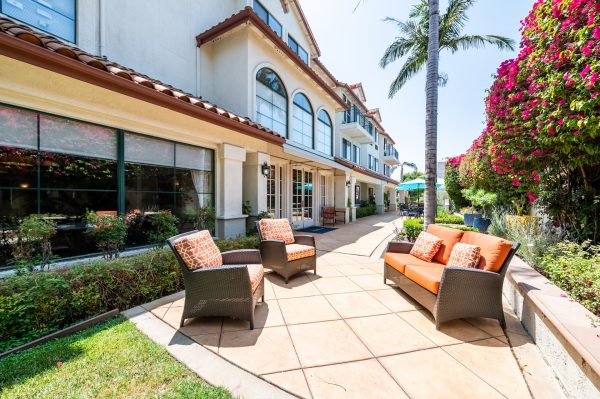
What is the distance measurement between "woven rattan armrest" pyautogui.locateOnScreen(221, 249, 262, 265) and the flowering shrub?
16.9ft

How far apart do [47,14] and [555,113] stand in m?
9.84

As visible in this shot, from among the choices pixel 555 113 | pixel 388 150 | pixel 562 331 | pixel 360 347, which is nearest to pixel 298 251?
pixel 360 347

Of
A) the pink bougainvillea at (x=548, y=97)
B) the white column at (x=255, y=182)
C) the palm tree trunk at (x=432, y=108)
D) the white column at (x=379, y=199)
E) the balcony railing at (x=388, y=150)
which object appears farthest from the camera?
the balcony railing at (x=388, y=150)

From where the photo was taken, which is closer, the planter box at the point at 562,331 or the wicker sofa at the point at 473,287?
the planter box at the point at 562,331

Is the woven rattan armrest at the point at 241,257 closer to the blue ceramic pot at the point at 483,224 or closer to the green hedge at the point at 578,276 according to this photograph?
the green hedge at the point at 578,276

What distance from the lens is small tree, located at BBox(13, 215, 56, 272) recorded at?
3.38 meters

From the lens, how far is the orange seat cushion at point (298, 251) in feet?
15.7

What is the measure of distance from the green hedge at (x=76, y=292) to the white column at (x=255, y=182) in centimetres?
392

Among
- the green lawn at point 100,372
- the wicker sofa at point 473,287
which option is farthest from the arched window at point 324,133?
the green lawn at point 100,372

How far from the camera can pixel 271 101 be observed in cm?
891

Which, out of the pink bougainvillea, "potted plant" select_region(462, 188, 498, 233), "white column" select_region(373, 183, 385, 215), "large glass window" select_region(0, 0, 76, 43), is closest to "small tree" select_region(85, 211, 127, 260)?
"large glass window" select_region(0, 0, 76, 43)

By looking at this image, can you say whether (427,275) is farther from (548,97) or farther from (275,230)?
(548,97)

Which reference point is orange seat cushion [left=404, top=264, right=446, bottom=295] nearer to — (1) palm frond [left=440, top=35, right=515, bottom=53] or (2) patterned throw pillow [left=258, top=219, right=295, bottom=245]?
(2) patterned throw pillow [left=258, top=219, right=295, bottom=245]

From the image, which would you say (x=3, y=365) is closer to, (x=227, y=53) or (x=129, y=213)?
(x=129, y=213)
